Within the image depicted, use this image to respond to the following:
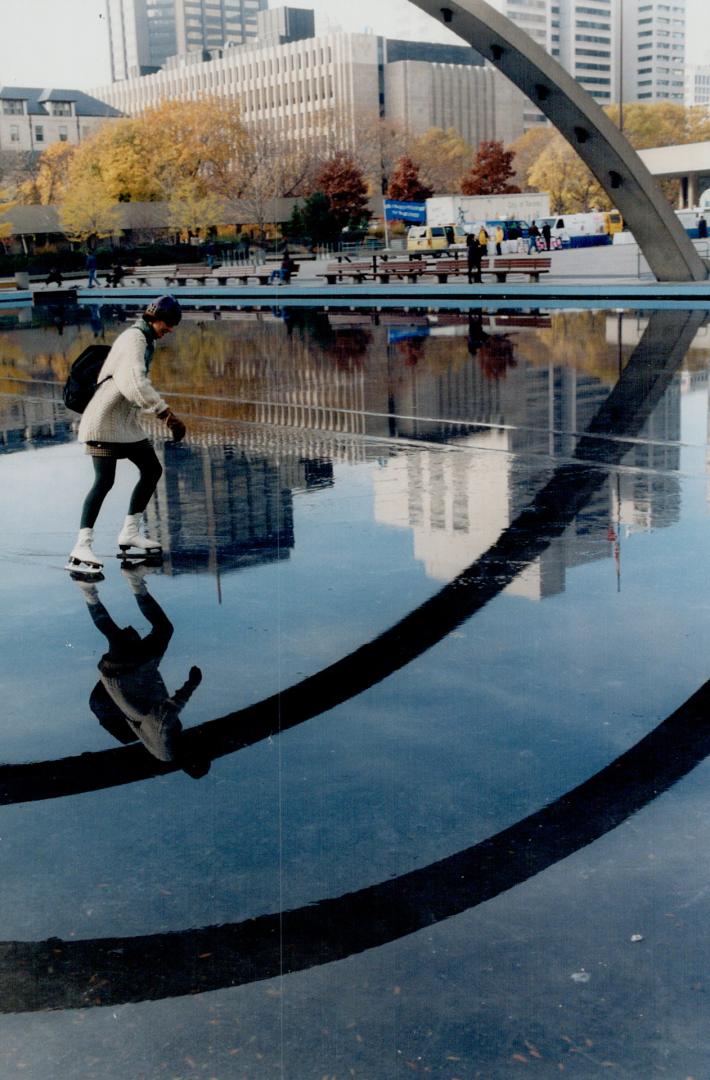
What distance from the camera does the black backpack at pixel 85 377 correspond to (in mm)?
7281

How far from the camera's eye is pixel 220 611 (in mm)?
6766

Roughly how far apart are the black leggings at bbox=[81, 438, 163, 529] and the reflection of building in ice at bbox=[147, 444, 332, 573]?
535 millimetres

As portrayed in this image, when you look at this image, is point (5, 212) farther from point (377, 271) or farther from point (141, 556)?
point (141, 556)

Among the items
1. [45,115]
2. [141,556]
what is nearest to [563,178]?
[45,115]

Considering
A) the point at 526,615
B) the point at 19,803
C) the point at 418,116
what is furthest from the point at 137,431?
the point at 418,116

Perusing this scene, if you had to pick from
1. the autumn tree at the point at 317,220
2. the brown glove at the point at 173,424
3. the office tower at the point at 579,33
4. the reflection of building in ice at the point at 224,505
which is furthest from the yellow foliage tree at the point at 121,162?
the office tower at the point at 579,33

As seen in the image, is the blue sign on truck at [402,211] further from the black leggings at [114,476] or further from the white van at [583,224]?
the black leggings at [114,476]

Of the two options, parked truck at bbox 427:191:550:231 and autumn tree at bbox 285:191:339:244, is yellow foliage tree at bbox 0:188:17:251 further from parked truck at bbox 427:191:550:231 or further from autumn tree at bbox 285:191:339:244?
→ parked truck at bbox 427:191:550:231

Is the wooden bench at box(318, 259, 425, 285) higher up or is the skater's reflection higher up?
the wooden bench at box(318, 259, 425, 285)

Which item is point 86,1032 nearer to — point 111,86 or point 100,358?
point 100,358

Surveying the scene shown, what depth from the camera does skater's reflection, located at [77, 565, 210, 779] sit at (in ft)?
16.3

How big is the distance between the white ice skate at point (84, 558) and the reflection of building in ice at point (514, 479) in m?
2.00

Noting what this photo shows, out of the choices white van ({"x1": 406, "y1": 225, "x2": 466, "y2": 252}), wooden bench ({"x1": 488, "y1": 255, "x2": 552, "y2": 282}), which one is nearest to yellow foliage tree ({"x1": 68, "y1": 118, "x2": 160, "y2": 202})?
white van ({"x1": 406, "y1": 225, "x2": 466, "y2": 252})

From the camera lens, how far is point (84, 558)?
7.59 metres
